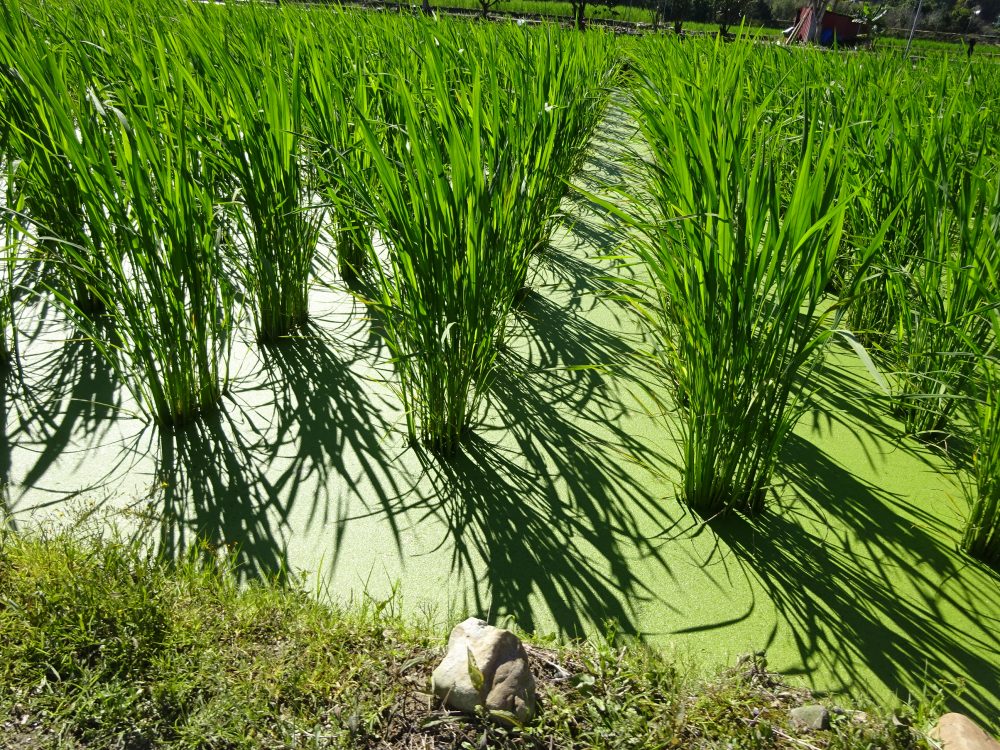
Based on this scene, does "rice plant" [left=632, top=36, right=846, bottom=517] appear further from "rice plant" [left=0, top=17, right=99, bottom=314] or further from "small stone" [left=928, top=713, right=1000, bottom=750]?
"rice plant" [left=0, top=17, right=99, bottom=314]

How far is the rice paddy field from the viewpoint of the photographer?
1.30 m

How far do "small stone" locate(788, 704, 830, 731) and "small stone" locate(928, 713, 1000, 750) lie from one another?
0.14 m

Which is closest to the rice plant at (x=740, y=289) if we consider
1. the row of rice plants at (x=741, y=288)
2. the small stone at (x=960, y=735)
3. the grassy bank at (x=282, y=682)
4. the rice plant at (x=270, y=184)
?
the row of rice plants at (x=741, y=288)

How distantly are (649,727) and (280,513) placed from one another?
804 millimetres

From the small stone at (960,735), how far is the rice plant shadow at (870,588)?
0.10m

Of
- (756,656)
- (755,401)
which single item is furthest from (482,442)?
(756,656)

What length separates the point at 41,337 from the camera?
203cm

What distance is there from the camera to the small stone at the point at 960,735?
3.34 ft

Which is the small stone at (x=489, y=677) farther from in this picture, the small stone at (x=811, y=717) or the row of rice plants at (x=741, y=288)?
the row of rice plants at (x=741, y=288)

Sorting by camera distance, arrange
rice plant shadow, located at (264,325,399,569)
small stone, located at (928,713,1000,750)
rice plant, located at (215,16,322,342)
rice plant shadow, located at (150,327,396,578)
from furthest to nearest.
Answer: rice plant, located at (215,16,322,342) → rice plant shadow, located at (264,325,399,569) → rice plant shadow, located at (150,327,396,578) → small stone, located at (928,713,1000,750)

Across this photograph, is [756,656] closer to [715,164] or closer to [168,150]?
[715,164]

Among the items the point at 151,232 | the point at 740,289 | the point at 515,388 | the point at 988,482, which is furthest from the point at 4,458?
the point at 988,482

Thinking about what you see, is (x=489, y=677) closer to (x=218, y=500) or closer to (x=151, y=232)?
(x=218, y=500)

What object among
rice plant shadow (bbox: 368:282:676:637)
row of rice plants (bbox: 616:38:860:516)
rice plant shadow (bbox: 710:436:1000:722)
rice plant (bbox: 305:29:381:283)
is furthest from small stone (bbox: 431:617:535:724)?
rice plant (bbox: 305:29:381:283)
